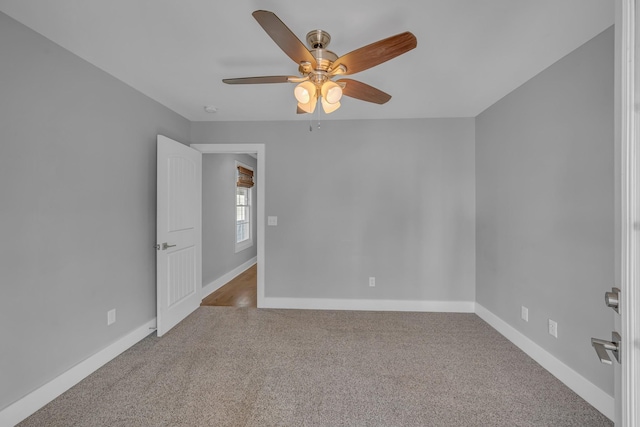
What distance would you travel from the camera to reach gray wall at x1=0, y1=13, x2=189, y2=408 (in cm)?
168

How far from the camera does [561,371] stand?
82.1 inches

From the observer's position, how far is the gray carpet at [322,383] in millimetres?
1730

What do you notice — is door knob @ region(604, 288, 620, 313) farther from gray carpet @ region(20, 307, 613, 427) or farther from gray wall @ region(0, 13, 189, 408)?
gray wall @ region(0, 13, 189, 408)

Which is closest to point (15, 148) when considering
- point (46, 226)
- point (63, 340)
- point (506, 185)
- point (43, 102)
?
point (43, 102)

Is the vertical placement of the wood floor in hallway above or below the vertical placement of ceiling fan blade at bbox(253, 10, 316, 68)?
below

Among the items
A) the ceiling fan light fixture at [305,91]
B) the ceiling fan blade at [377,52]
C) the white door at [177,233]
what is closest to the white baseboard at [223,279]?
the white door at [177,233]

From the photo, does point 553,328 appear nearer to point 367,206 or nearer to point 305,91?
point 367,206

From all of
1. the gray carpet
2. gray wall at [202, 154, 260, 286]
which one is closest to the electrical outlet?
the gray carpet

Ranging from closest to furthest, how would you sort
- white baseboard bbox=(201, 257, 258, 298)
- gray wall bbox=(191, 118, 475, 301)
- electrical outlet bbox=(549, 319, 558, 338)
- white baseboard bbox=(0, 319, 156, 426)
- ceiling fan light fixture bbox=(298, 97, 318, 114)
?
1. white baseboard bbox=(0, 319, 156, 426)
2. ceiling fan light fixture bbox=(298, 97, 318, 114)
3. electrical outlet bbox=(549, 319, 558, 338)
4. gray wall bbox=(191, 118, 475, 301)
5. white baseboard bbox=(201, 257, 258, 298)

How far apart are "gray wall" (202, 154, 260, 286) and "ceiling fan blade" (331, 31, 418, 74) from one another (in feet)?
7.90

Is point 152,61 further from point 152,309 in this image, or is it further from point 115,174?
point 152,309

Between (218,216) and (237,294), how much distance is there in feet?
4.21

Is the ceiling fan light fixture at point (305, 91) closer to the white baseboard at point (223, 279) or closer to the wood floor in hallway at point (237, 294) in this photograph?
the wood floor in hallway at point (237, 294)

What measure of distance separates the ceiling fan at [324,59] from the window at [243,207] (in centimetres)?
381
